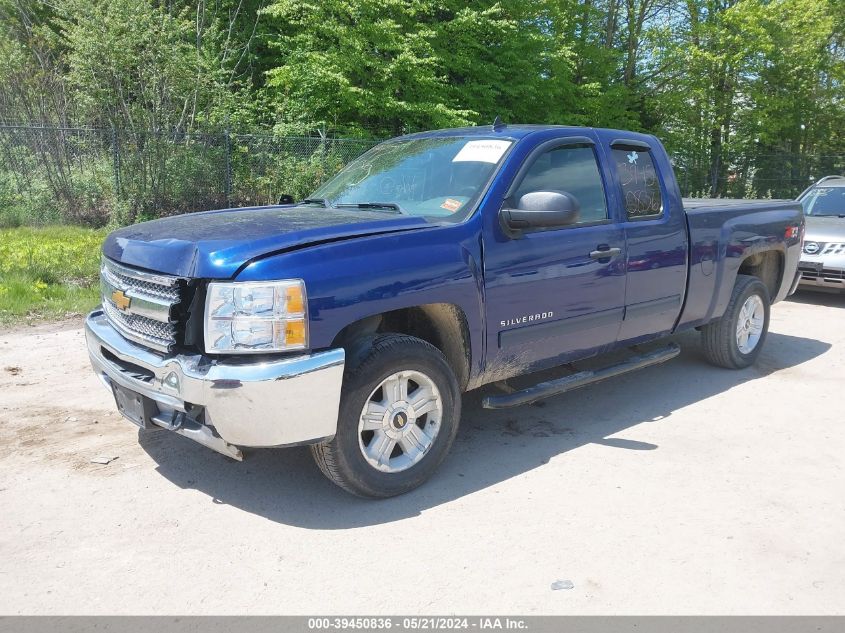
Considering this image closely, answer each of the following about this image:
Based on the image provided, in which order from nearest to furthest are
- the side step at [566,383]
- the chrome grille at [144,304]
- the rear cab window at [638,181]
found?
the chrome grille at [144,304]
the side step at [566,383]
the rear cab window at [638,181]

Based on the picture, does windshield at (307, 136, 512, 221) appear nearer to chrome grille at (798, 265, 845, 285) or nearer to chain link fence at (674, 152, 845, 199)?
chrome grille at (798, 265, 845, 285)

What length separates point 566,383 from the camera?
4613mm

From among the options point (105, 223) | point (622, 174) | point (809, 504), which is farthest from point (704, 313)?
point (105, 223)

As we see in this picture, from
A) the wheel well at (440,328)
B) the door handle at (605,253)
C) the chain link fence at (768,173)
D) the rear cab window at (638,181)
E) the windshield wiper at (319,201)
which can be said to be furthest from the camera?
the chain link fence at (768,173)

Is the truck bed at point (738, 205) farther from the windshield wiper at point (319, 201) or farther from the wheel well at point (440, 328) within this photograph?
the windshield wiper at point (319, 201)

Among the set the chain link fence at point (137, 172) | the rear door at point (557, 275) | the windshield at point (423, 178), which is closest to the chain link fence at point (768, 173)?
the chain link fence at point (137, 172)

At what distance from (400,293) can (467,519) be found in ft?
3.85

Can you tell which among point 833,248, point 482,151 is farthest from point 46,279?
point 833,248

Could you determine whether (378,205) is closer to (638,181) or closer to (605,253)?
(605,253)

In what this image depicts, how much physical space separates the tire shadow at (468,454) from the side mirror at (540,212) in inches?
54.5

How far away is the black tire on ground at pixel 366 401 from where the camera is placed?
3.52 meters

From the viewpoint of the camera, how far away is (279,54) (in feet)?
68.2

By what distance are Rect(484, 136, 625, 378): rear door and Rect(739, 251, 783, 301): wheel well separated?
7.84 ft

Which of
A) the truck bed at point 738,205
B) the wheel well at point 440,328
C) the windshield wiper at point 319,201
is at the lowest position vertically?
the wheel well at point 440,328
